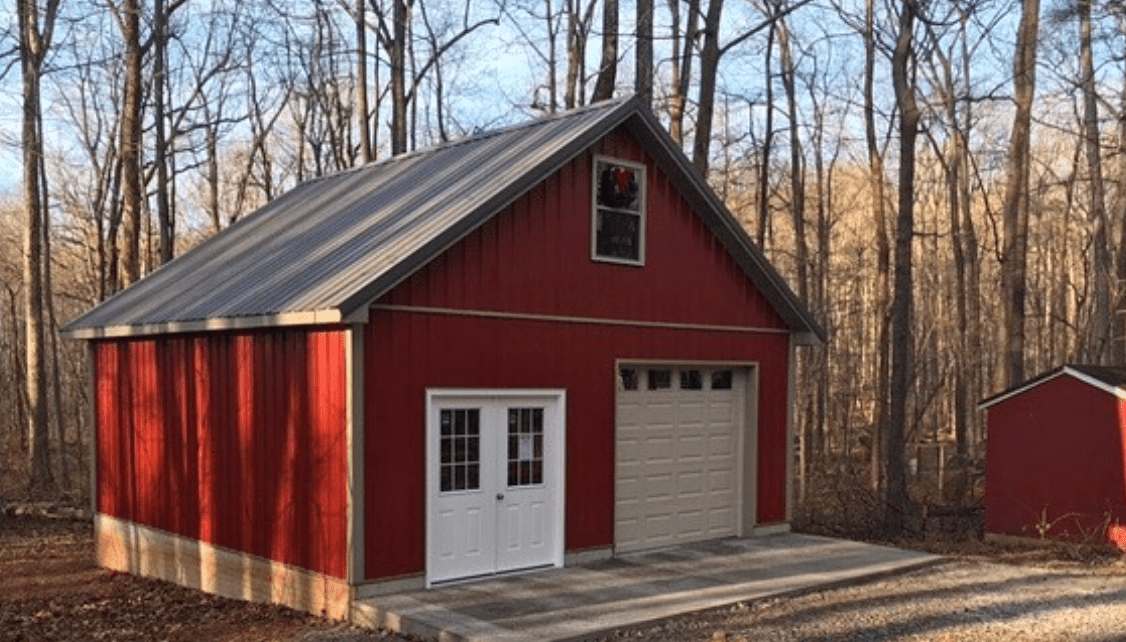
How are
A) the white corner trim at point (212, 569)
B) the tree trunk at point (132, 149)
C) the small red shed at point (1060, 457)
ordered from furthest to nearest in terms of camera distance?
1. the tree trunk at point (132, 149)
2. the small red shed at point (1060, 457)
3. the white corner trim at point (212, 569)

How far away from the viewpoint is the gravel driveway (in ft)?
28.7

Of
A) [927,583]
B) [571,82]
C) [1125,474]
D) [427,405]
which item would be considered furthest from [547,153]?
[571,82]

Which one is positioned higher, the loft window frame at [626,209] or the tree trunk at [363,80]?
the tree trunk at [363,80]

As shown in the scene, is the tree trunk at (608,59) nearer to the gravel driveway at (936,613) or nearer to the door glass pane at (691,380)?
the door glass pane at (691,380)

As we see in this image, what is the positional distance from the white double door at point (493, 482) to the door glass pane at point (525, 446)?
0.4 inches

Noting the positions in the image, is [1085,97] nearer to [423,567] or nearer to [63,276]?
[423,567]

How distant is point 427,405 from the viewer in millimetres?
10133

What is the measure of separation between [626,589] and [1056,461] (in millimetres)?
8509

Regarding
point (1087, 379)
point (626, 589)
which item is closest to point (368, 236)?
point (626, 589)

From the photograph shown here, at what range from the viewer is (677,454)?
42.2 ft

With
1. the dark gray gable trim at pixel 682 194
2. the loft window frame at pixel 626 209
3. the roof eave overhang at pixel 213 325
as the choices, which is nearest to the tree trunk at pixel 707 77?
the dark gray gable trim at pixel 682 194

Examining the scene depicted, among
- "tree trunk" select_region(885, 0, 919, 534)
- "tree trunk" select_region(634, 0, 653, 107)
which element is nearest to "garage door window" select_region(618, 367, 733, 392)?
"tree trunk" select_region(885, 0, 919, 534)

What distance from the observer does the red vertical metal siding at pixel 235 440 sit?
386 inches

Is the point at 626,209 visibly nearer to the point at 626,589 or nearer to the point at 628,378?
the point at 628,378
